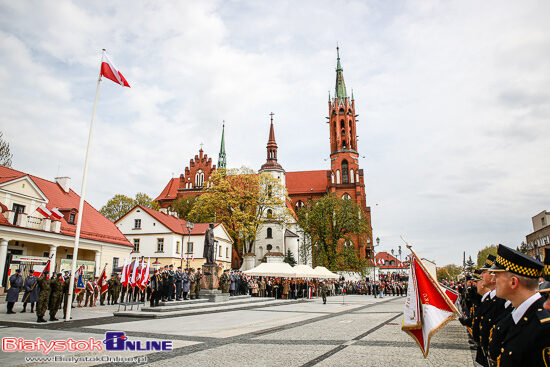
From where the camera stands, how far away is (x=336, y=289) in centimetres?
4175

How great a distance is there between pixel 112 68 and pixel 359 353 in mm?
13771

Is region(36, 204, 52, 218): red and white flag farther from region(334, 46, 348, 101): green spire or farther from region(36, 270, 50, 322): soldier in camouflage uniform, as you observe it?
region(334, 46, 348, 101): green spire

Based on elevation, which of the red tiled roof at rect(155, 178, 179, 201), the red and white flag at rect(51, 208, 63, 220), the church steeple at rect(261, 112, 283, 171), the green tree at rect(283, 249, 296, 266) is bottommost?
the green tree at rect(283, 249, 296, 266)

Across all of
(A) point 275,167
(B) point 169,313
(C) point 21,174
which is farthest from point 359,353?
(A) point 275,167

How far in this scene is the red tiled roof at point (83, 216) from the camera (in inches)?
990

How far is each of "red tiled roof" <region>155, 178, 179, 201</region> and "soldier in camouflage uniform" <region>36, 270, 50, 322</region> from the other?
5944 cm

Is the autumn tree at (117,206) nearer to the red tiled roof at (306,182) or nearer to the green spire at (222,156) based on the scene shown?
the green spire at (222,156)

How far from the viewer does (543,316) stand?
239 cm

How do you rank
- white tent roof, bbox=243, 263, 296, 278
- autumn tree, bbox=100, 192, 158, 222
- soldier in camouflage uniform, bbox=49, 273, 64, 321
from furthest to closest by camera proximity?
autumn tree, bbox=100, 192, 158, 222 → white tent roof, bbox=243, 263, 296, 278 → soldier in camouflage uniform, bbox=49, 273, 64, 321

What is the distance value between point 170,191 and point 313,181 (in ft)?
99.9

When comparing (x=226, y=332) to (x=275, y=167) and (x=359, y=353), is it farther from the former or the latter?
(x=275, y=167)

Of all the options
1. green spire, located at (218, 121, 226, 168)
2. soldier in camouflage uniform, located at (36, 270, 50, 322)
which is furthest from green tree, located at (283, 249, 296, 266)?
soldier in camouflage uniform, located at (36, 270, 50, 322)

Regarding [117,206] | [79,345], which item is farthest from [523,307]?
[117,206]

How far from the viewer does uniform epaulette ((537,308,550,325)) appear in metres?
2.34
